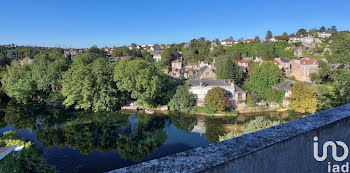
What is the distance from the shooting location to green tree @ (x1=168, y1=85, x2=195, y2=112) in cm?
2402

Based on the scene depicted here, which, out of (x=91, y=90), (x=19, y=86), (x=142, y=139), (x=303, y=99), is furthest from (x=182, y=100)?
(x=19, y=86)

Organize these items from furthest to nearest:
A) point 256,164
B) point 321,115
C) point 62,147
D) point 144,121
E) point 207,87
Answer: point 207,87 < point 144,121 < point 62,147 < point 321,115 < point 256,164

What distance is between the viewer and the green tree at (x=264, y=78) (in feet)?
91.0

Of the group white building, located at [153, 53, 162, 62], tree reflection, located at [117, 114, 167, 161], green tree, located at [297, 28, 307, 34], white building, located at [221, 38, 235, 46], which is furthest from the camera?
white building, located at [221, 38, 235, 46]

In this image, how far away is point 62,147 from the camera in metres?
15.5

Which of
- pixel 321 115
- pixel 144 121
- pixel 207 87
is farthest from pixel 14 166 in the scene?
pixel 207 87

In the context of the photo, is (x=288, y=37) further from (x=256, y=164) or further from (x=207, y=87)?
(x=256, y=164)

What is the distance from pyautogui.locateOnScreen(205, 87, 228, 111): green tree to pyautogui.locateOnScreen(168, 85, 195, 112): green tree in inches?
86.6

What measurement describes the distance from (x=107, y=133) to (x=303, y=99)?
19898 mm

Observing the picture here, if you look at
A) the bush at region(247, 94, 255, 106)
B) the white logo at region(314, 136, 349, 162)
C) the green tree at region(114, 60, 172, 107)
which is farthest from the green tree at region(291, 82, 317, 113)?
the white logo at region(314, 136, 349, 162)

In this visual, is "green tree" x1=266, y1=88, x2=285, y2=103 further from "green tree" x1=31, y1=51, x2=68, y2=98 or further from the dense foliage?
"green tree" x1=31, y1=51, x2=68, y2=98

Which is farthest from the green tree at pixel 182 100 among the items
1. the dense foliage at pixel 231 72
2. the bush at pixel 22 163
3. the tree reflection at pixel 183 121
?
the bush at pixel 22 163

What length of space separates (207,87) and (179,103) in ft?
13.8

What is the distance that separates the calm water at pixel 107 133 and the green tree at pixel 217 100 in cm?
135
